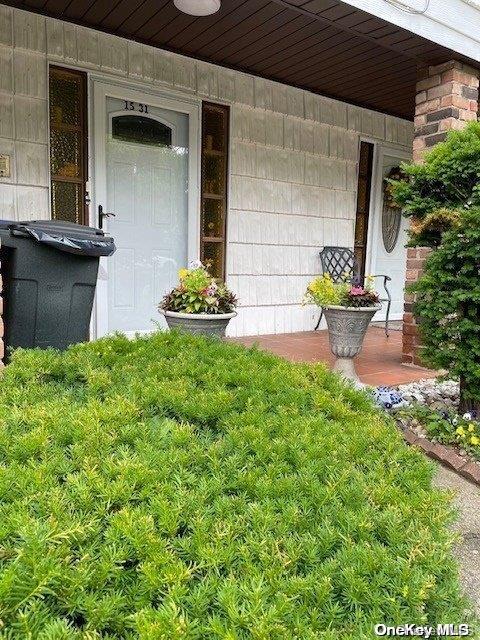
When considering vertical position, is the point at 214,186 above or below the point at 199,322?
above

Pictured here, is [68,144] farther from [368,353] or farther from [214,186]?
[368,353]

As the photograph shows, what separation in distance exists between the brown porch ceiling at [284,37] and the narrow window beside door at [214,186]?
49cm

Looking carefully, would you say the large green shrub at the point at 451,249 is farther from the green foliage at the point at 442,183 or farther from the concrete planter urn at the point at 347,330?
the concrete planter urn at the point at 347,330

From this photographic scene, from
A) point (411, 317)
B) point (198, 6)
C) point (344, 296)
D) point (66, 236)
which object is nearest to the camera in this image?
point (66, 236)

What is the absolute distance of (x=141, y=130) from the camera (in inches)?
159

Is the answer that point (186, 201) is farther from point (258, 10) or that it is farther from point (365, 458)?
point (365, 458)

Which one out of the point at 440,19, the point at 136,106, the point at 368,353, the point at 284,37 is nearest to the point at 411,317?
the point at 368,353

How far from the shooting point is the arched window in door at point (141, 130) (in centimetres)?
392

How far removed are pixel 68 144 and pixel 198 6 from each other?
142 cm

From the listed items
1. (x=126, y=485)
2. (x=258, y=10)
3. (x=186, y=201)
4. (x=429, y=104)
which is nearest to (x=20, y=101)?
(x=186, y=201)

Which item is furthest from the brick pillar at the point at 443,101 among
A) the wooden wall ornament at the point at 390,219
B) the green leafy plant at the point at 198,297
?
the wooden wall ornament at the point at 390,219

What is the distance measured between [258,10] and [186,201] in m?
1.62

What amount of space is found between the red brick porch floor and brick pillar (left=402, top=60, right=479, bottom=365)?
49 cm

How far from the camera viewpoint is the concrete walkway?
1357 mm
